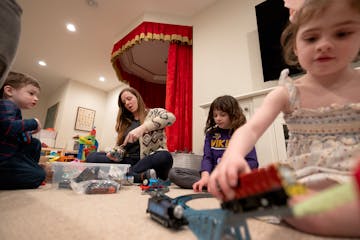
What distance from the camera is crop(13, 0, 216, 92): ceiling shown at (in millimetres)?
2010

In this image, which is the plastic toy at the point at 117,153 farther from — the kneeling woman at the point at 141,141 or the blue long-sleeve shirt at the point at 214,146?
the blue long-sleeve shirt at the point at 214,146

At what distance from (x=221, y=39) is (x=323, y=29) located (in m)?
1.46

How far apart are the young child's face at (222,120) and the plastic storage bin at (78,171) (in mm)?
619

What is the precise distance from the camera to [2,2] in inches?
13.7

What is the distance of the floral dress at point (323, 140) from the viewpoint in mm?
359

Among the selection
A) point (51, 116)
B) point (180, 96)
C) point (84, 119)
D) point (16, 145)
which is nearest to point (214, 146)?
point (180, 96)

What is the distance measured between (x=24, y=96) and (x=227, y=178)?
1.11m

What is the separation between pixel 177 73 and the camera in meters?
1.95

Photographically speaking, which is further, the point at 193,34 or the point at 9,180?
the point at 193,34

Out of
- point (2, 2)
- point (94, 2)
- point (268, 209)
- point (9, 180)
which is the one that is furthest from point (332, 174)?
point (94, 2)

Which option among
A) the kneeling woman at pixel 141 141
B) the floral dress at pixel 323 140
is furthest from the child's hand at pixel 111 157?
the floral dress at pixel 323 140

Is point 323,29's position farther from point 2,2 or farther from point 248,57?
point 248,57

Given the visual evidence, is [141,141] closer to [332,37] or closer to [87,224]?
[87,224]

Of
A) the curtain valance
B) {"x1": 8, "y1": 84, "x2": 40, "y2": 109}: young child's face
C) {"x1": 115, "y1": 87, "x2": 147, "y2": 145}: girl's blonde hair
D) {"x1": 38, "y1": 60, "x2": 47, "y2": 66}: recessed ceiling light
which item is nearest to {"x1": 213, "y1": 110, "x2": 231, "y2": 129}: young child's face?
{"x1": 115, "y1": 87, "x2": 147, "y2": 145}: girl's blonde hair
